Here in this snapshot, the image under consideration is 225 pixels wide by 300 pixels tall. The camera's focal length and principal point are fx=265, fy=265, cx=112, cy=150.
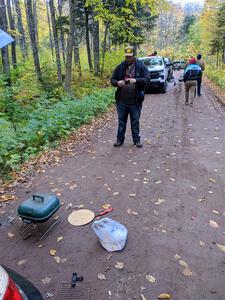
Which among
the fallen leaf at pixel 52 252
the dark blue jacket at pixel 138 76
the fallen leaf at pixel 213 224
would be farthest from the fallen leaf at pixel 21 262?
the dark blue jacket at pixel 138 76

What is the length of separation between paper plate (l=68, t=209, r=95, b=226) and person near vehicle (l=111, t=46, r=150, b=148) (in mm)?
3229

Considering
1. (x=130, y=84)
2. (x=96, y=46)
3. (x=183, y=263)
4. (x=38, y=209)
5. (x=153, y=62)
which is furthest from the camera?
(x=96, y=46)

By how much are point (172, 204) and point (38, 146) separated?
4403 millimetres

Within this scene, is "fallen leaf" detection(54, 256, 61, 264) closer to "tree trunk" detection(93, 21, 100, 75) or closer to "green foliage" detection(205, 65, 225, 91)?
"green foliage" detection(205, 65, 225, 91)

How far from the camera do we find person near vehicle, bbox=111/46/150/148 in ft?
21.0

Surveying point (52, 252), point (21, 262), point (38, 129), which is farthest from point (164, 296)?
point (38, 129)

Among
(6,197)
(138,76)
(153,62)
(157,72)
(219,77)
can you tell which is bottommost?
(6,197)

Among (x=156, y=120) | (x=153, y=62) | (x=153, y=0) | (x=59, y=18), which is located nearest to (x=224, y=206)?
(x=156, y=120)

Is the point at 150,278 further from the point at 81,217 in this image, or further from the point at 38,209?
the point at 38,209

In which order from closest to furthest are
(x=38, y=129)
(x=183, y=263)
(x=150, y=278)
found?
(x=150, y=278), (x=183, y=263), (x=38, y=129)

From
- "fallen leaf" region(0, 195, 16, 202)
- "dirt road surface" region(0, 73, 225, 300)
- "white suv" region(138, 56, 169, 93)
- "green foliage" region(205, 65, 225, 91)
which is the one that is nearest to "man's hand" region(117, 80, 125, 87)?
"dirt road surface" region(0, 73, 225, 300)

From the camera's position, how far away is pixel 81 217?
4.15m

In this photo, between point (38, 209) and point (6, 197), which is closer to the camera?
point (38, 209)

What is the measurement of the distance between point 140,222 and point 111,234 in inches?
24.8
